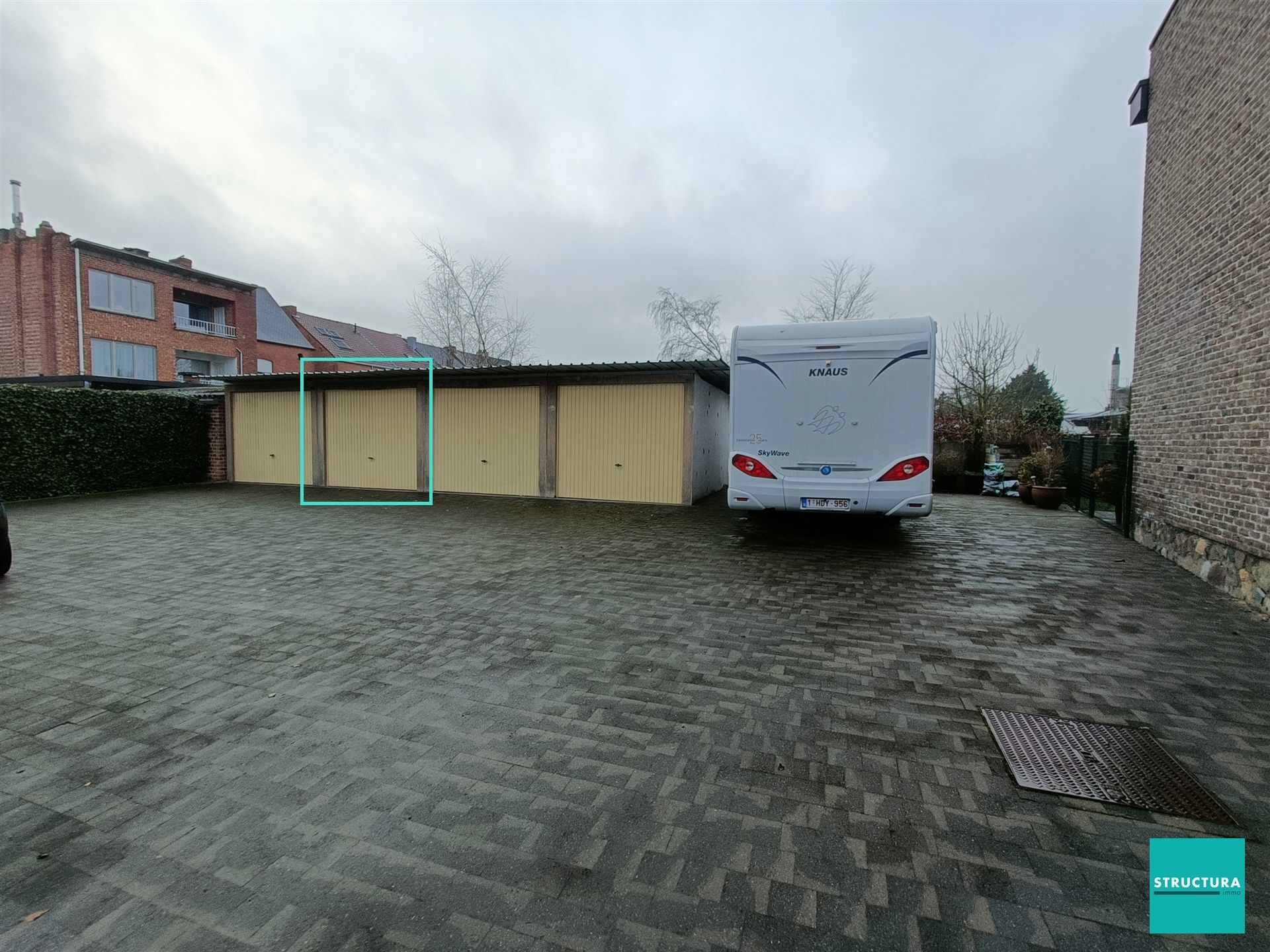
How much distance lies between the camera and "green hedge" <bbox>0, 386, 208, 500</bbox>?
11250mm

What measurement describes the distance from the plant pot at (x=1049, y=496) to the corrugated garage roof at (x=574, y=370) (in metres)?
7.21

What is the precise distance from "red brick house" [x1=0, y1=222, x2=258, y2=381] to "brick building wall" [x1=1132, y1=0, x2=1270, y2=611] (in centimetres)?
2938

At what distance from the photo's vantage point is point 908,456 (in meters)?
6.57

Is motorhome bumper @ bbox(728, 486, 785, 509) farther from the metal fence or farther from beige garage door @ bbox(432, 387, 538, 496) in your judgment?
beige garage door @ bbox(432, 387, 538, 496)

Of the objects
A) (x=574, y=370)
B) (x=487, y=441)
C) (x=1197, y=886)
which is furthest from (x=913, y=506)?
(x=487, y=441)

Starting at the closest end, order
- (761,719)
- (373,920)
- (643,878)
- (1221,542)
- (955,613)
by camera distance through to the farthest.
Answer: (373,920)
(643,878)
(761,719)
(955,613)
(1221,542)

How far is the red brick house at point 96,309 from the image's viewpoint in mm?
21969

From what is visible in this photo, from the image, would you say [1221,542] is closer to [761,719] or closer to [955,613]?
[955,613]

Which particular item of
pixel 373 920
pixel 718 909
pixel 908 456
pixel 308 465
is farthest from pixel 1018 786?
pixel 308 465

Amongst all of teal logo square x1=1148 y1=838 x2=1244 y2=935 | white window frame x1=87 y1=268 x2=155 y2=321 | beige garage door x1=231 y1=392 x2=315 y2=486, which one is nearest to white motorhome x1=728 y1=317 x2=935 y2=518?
teal logo square x1=1148 y1=838 x2=1244 y2=935

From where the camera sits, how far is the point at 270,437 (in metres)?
15.2

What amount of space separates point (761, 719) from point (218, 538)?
812 centimetres

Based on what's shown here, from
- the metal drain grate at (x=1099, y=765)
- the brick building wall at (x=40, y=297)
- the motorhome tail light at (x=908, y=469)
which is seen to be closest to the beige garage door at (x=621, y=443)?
the motorhome tail light at (x=908, y=469)

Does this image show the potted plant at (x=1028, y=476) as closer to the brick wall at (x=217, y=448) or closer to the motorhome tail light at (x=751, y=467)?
the motorhome tail light at (x=751, y=467)
